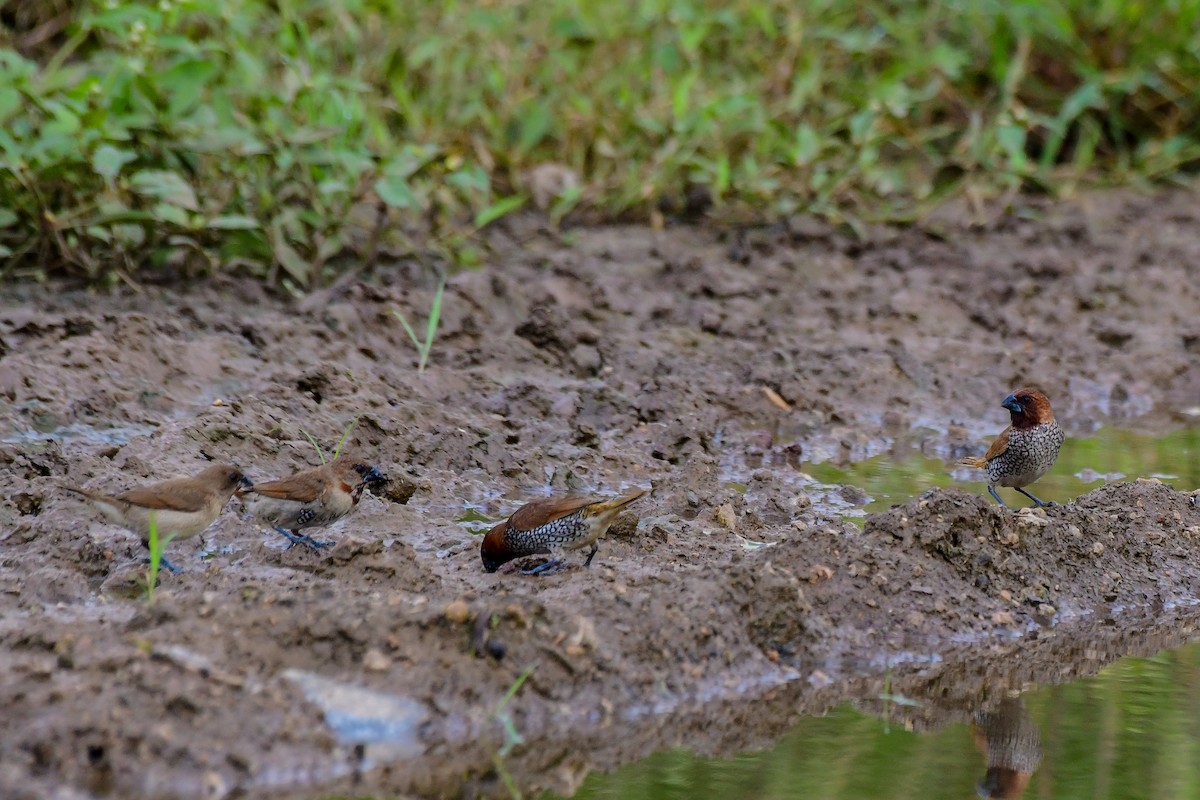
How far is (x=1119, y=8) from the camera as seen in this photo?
11727 mm

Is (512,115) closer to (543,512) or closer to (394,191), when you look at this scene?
(394,191)

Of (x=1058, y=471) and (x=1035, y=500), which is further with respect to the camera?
(x=1058, y=471)

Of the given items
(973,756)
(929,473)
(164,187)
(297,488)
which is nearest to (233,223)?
(164,187)

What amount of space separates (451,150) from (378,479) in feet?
14.5

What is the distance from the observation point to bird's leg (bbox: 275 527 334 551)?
522 cm

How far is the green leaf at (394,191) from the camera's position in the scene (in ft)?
25.4

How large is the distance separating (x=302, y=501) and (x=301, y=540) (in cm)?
16

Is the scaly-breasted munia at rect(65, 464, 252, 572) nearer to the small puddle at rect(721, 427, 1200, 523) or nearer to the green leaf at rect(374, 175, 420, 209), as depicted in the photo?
the small puddle at rect(721, 427, 1200, 523)

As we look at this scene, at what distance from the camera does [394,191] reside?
25.6ft

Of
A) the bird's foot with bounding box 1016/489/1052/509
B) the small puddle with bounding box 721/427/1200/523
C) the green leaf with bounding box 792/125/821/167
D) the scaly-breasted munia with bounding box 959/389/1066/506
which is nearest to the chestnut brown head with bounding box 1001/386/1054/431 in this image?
the scaly-breasted munia with bounding box 959/389/1066/506


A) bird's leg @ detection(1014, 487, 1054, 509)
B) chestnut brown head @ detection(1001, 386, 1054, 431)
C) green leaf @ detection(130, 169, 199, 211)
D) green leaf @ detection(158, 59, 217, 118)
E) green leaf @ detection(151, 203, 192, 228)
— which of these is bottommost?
bird's leg @ detection(1014, 487, 1054, 509)

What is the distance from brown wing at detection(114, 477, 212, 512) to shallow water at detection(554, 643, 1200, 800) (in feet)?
6.05

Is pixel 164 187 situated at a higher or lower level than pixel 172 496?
higher

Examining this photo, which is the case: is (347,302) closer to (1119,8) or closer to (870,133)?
(870,133)
